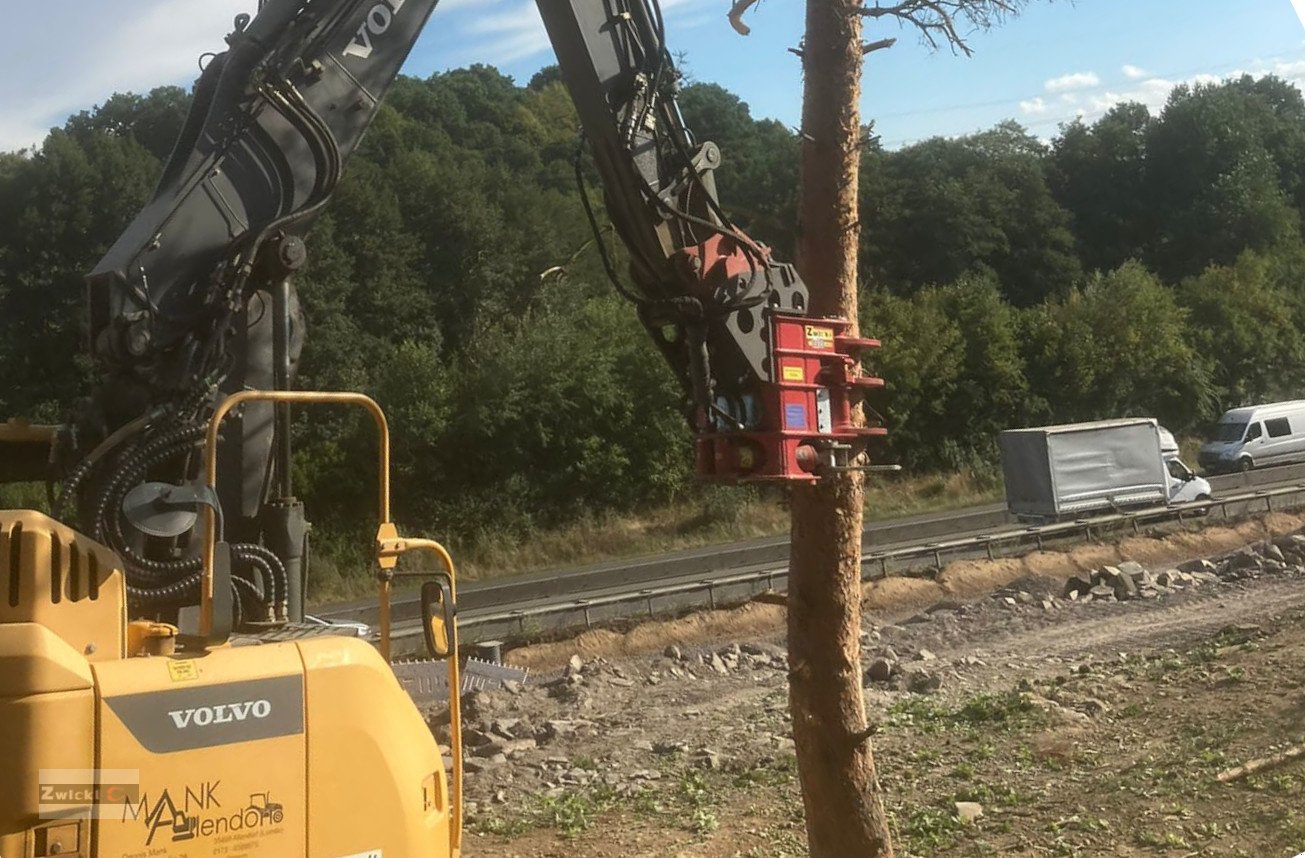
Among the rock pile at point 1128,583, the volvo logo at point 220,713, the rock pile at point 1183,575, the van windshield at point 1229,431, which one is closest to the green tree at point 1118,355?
the van windshield at point 1229,431

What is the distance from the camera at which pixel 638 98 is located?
614 cm

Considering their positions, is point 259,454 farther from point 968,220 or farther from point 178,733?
point 968,220

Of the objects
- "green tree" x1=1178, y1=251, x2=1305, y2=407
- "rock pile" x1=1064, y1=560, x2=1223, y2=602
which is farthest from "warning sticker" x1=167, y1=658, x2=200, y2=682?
"rock pile" x1=1064, y1=560, x2=1223, y2=602

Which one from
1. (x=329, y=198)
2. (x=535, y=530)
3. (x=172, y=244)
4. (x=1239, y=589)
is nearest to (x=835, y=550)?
(x=329, y=198)

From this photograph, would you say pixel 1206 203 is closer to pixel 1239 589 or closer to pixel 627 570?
pixel 1239 589

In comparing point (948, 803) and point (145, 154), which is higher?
point (145, 154)

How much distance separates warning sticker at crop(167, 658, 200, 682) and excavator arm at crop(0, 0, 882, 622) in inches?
21.4

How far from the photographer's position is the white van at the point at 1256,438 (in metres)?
18.8

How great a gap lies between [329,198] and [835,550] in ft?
9.92

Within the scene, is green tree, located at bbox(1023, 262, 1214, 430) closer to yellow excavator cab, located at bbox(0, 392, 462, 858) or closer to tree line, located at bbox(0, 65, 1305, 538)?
tree line, located at bbox(0, 65, 1305, 538)

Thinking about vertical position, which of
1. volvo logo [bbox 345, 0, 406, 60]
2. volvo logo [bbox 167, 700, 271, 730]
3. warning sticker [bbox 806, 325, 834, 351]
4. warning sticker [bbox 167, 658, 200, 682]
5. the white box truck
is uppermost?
volvo logo [bbox 345, 0, 406, 60]

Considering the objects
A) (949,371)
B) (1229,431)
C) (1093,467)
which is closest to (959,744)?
(1229,431)

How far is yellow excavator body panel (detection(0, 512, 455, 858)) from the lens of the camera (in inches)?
143

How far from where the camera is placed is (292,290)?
5.54 metres
